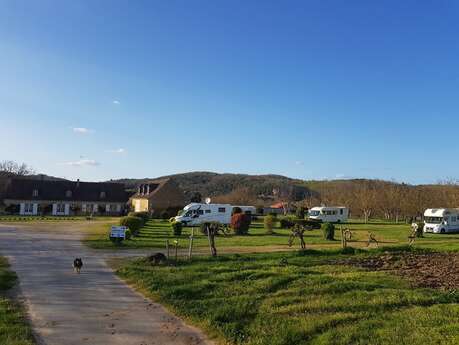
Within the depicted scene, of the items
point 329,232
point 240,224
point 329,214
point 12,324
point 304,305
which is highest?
point 329,214

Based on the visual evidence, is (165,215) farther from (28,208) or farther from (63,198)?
(28,208)

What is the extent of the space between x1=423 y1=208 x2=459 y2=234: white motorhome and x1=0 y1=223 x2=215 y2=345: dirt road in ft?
113

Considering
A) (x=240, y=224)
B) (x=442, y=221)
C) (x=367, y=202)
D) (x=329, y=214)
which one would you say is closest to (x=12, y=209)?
(x=329, y=214)

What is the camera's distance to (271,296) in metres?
10.0

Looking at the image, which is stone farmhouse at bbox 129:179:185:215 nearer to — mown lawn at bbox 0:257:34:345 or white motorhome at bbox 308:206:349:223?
white motorhome at bbox 308:206:349:223

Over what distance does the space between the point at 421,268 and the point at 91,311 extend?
9475 mm

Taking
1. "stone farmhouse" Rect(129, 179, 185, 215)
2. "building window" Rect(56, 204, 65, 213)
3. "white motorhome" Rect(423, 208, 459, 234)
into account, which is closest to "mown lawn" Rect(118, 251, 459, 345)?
"white motorhome" Rect(423, 208, 459, 234)

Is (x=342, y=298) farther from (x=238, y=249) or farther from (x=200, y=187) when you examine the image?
(x=200, y=187)

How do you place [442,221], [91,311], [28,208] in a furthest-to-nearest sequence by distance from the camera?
[28,208]
[442,221]
[91,311]

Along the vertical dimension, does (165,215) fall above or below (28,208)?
below

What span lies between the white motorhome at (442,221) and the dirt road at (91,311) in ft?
113

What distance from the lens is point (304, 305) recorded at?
8.98 m

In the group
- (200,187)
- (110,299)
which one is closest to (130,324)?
(110,299)

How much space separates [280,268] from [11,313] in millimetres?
7224
